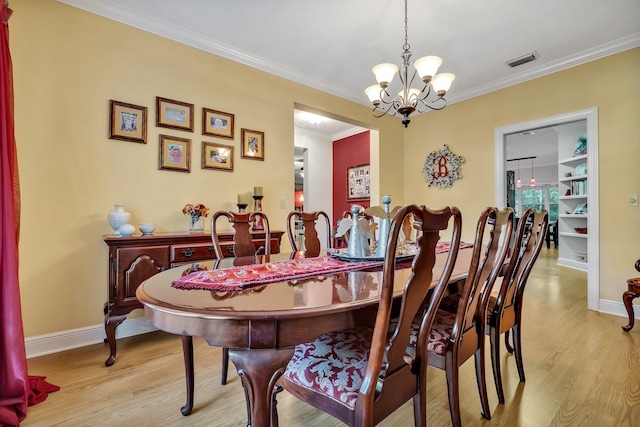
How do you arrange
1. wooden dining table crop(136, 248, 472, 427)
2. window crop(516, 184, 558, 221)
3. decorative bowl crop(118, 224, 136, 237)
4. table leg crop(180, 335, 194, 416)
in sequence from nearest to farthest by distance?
1. wooden dining table crop(136, 248, 472, 427)
2. table leg crop(180, 335, 194, 416)
3. decorative bowl crop(118, 224, 136, 237)
4. window crop(516, 184, 558, 221)

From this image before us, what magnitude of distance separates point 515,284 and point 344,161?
458cm

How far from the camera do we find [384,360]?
3.33 ft

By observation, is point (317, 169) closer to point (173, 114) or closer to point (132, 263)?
point (173, 114)

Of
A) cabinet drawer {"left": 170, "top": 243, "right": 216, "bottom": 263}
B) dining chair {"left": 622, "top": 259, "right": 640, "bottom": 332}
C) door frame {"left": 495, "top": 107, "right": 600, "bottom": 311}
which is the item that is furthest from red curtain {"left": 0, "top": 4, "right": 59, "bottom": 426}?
door frame {"left": 495, "top": 107, "right": 600, "bottom": 311}

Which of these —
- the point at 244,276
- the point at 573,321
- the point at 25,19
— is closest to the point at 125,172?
the point at 25,19

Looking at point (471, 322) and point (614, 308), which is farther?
point (614, 308)

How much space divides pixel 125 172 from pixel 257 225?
4.00 feet

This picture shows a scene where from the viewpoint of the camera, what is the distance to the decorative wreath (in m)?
4.28

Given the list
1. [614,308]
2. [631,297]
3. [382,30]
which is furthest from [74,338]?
[614,308]

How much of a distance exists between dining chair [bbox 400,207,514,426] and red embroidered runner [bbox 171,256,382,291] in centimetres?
43

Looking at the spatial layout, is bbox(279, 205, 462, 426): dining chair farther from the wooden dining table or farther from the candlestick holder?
the candlestick holder

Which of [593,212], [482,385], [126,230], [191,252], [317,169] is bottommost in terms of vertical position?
[482,385]

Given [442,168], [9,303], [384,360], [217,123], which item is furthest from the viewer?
[442,168]

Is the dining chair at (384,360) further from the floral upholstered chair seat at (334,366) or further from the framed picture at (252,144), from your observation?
Result: the framed picture at (252,144)
